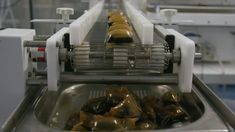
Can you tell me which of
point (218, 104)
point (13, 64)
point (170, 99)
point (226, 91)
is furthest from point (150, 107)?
point (226, 91)

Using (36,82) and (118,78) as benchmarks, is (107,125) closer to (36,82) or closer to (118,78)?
(118,78)

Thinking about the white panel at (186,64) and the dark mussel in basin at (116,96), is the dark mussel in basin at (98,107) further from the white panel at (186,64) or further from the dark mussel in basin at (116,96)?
the white panel at (186,64)

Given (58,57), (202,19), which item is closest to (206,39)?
(202,19)

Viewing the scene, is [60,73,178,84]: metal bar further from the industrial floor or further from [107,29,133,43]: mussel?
the industrial floor

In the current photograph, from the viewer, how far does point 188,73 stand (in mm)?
747

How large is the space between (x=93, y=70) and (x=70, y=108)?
26 cm

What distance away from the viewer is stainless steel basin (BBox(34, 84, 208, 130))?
2.80ft

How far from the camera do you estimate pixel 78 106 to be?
1.03 metres

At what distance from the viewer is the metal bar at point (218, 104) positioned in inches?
27.8

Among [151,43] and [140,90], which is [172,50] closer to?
[151,43]

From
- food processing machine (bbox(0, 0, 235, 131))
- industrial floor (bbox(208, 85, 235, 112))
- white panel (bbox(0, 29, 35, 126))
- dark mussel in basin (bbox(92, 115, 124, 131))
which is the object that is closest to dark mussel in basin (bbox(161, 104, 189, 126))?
food processing machine (bbox(0, 0, 235, 131))

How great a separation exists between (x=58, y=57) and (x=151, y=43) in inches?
9.4

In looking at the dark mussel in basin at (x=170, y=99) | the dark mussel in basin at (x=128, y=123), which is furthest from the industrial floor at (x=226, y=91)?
the dark mussel in basin at (x=128, y=123)

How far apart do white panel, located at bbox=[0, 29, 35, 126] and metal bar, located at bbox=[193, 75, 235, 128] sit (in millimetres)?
533
